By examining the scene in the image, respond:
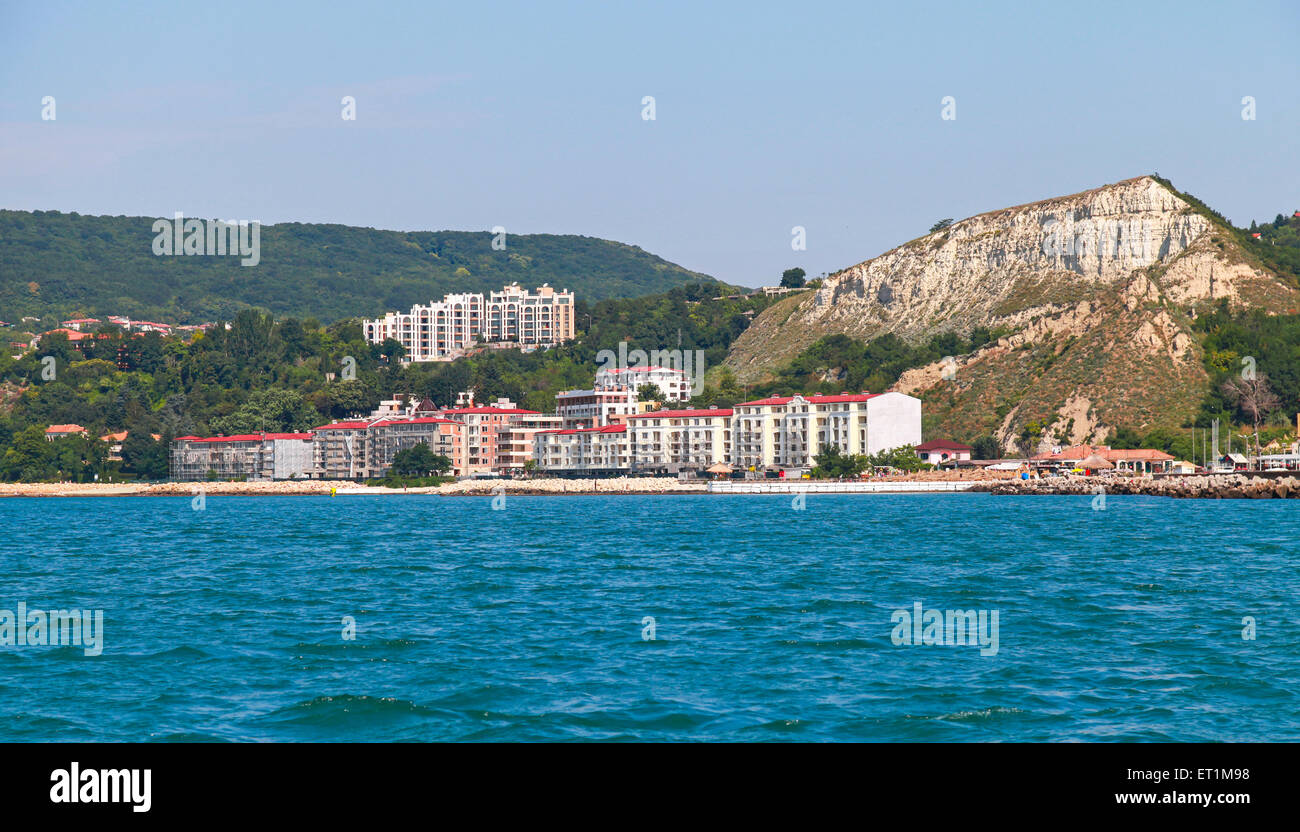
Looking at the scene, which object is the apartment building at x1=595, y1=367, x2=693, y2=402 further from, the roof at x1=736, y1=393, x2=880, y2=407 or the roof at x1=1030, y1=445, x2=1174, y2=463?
the roof at x1=1030, y1=445, x2=1174, y2=463

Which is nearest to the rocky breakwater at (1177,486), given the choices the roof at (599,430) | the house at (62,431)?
the roof at (599,430)

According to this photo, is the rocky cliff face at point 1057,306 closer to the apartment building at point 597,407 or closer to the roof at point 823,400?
the roof at point 823,400

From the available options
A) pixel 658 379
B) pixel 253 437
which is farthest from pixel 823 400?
pixel 253 437

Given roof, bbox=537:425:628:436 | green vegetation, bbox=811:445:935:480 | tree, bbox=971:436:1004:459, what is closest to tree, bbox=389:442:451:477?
roof, bbox=537:425:628:436

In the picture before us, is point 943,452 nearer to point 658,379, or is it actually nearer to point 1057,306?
point 1057,306
